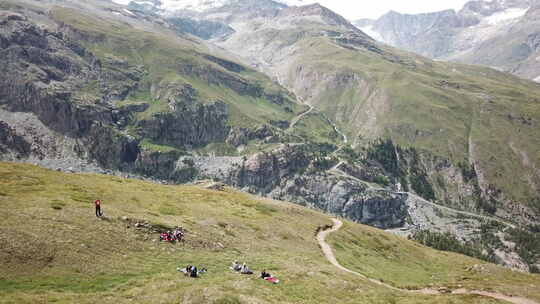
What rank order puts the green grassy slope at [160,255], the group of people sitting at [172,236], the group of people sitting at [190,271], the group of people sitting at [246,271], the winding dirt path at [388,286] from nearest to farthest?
the green grassy slope at [160,255] → the group of people sitting at [190,271] → the group of people sitting at [246,271] → the group of people sitting at [172,236] → the winding dirt path at [388,286]

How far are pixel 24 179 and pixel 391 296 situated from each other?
213ft

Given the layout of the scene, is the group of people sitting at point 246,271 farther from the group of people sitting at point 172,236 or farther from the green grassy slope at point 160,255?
the group of people sitting at point 172,236

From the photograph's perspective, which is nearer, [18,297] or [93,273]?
[18,297]

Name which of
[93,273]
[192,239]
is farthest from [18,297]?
[192,239]

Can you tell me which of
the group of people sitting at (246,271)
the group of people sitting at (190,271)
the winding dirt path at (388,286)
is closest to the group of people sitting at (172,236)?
the group of people sitting at (246,271)

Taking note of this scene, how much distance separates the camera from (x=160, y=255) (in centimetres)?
4822

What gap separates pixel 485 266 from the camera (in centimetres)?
9106

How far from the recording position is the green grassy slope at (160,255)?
121 ft

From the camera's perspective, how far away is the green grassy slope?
36875 millimetres

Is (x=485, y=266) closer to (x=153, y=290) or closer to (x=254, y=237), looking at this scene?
(x=254, y=237)

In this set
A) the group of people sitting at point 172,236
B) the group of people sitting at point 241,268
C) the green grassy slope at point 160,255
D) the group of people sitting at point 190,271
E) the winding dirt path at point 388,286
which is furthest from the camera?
the winding dirt path at point 388,286

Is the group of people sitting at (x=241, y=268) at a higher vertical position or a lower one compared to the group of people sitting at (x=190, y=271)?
lower

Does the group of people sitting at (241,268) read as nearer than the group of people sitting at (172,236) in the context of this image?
Yes

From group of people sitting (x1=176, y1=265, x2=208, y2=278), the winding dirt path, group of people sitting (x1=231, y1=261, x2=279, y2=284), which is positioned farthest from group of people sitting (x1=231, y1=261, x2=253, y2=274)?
the winding dirt path
